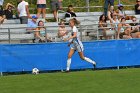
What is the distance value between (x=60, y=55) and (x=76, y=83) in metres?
4.66

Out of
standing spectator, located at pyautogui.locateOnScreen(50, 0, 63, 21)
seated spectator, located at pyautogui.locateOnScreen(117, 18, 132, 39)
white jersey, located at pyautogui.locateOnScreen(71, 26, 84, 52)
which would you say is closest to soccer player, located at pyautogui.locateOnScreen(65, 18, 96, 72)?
white jersey, located at pyautogui.locateOnScreen(71, 26, 84, 52)

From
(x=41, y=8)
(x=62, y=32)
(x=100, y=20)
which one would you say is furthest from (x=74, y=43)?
(x=41, y=8)

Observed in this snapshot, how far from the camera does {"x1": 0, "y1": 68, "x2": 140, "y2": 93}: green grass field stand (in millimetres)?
13977

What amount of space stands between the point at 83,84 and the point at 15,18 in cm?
1040

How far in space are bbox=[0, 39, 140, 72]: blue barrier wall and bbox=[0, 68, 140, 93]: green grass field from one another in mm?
1928

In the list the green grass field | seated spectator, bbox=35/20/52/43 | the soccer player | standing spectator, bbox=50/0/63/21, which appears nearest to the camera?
the green grass field

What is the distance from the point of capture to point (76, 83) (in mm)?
15414

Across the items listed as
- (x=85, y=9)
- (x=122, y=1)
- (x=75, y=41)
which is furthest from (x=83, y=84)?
(x=122, y=1)

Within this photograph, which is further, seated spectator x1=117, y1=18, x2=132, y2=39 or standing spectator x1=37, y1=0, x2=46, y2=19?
standing spectator x1=37, y1=0, x2=46, y2=19

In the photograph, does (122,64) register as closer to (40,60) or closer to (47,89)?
(40,60)

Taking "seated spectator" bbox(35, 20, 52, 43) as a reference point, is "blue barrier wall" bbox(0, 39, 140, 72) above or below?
below

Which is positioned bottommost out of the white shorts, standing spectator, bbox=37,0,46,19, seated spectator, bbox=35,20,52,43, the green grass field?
the green grass field

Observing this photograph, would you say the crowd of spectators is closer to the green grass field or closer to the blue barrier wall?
the blue barrier wall

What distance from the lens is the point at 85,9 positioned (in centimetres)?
3020
